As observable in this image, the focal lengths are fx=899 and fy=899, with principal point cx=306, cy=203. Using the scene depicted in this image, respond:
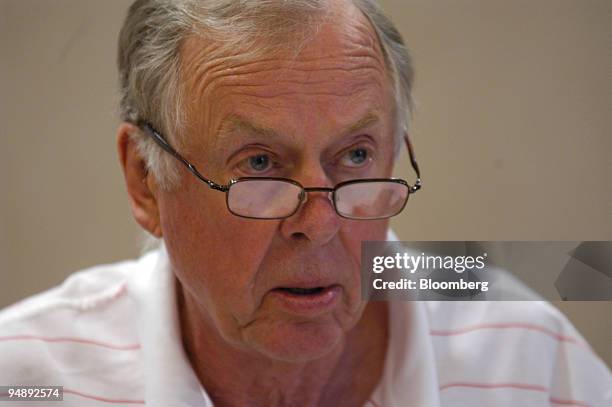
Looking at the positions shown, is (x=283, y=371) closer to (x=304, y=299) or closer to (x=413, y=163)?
(x=304, y=299)

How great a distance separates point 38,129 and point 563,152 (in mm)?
889

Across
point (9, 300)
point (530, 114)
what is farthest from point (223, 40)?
point (9, 300)

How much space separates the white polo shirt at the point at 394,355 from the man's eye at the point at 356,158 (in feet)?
1.03

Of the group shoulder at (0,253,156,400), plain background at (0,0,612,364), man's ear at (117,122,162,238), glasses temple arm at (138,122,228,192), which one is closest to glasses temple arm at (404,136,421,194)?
plain background at (0,0,612,364)

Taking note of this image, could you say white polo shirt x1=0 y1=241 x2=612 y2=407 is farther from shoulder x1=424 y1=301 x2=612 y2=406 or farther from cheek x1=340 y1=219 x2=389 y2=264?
cheek x1=340 y1=219 x2=389 y2=264

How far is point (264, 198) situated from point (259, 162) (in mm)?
58

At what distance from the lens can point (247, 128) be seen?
133 cm

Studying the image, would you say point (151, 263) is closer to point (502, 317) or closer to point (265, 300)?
point (265, 300)

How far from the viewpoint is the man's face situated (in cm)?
132

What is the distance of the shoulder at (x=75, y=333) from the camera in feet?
5.13

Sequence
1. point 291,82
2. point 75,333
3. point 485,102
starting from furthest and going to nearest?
point 75,333
point 485,102
point 291,82

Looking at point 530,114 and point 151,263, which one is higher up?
point 530,114

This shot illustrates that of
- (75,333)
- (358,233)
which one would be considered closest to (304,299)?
(358,233)

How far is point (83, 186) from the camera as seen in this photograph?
156 centimetres
